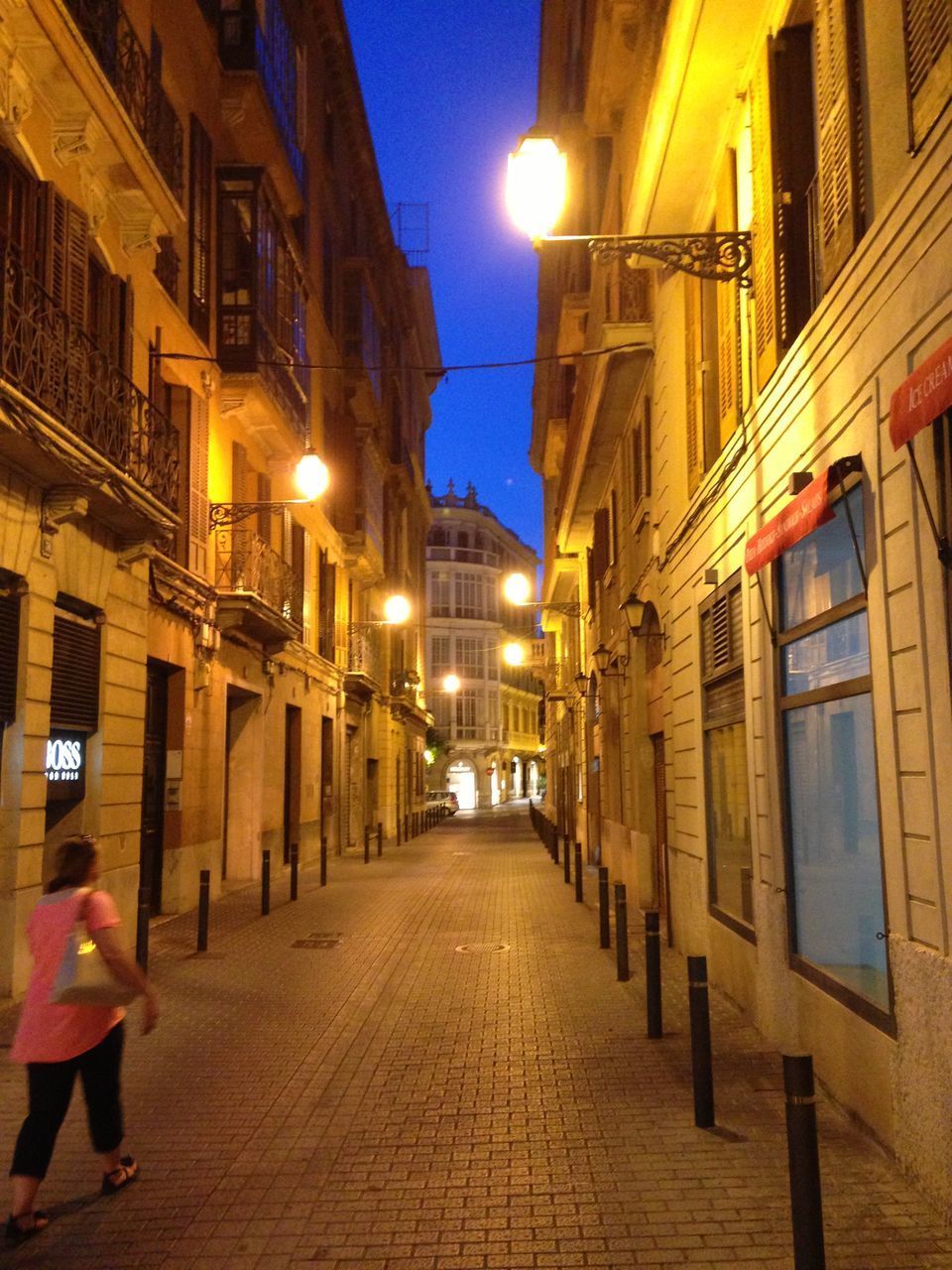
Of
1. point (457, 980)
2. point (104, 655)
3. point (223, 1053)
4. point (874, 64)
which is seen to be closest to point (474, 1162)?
point (223, 1053)

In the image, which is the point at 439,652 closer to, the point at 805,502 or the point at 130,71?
the point at 130,71

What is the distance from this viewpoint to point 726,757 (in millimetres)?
10305

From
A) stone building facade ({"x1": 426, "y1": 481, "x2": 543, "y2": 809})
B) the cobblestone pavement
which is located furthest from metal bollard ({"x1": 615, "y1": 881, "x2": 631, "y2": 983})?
stone building facade ({"x1": 426, "y1": 481, "x2": 543, "y2": 809})

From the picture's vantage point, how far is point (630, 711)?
56.7 ft

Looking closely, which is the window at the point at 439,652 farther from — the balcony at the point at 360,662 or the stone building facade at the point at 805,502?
the stone building facade at the point at 805,502

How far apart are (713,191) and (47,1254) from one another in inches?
390

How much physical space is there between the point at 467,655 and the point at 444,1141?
73.3 m

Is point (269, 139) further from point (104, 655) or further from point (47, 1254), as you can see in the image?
point (47, 1254)

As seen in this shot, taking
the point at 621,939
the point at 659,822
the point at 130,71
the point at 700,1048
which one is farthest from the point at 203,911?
the point at 130,71

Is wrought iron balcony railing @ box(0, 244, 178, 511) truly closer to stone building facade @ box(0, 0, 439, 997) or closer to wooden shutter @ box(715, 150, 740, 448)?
stone building facade @ box(0, 0, 439, 997)

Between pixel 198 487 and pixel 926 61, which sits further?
pixel 198 487

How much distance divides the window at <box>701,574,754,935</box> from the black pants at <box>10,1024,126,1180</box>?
5414mm

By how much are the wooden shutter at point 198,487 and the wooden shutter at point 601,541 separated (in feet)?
25.2

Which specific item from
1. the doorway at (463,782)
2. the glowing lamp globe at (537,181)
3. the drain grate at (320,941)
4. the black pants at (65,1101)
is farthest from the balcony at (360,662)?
the doorway at (463,782)
